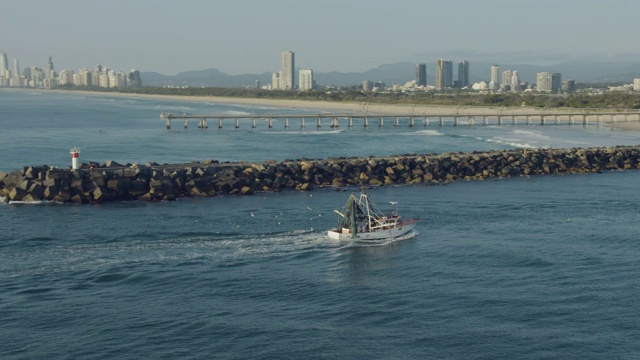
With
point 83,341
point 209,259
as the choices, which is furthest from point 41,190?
point 83,341

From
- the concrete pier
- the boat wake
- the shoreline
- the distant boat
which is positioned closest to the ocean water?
the boat wake

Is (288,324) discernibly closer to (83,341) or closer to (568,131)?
(83,341)

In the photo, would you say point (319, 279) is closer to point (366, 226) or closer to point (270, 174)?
point (366, 226)

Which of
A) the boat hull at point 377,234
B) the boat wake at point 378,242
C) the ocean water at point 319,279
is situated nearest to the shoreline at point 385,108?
the ocean water at point 319,279

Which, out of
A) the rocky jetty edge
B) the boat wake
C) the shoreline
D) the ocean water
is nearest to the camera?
the ocean water

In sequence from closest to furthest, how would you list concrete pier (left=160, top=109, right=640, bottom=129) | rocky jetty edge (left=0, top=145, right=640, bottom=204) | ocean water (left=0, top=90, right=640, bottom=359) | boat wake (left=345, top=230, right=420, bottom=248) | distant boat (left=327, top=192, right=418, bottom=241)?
ocean water (left=0, top=90, right=640, bottom=359) < boat wake (left=345, top=230, right=420, bottom=248) < distant boat (left=327, top=192, right=418, bottom=241) < rocky jetty edge (left=0, top=145, right=640, bottom=204) < concrete pier (left=160, top=109, right=640, bottom=129)

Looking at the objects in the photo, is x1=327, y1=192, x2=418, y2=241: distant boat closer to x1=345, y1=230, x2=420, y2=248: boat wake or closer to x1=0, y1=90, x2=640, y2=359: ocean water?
x1=345, y1=230, x2=420, y2=248: boat wake

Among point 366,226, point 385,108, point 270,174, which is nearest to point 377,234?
point 366,226

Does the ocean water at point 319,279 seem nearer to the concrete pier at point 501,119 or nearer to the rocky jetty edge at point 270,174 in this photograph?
the rocky jetty edge at point 270,174
